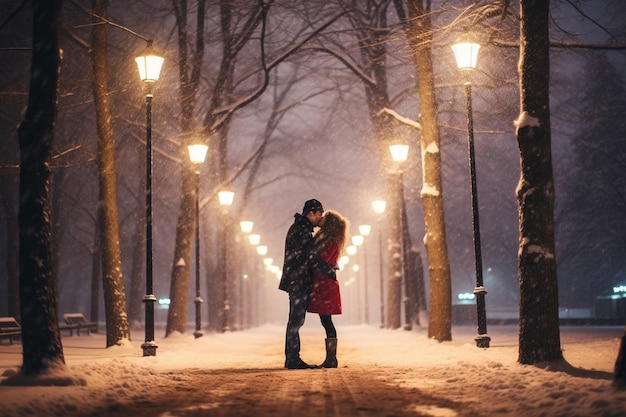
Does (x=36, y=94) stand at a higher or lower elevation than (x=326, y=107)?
lower

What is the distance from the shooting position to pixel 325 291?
1196 centimetres

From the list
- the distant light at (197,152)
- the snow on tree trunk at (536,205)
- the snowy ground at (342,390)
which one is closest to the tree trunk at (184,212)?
the distant light at (197,152)

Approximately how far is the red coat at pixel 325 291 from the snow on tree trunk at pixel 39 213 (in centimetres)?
354

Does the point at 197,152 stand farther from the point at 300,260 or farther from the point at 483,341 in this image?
the point at 300,260

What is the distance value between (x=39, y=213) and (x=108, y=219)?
25.0 feet

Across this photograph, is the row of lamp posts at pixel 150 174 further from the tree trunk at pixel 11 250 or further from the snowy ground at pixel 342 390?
the tree trunk at pixel 11 250

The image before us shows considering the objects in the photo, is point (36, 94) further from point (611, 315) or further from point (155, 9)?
point (611, 315)

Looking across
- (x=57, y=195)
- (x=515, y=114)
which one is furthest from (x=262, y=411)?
(x=57, y=195)

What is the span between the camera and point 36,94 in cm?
1028

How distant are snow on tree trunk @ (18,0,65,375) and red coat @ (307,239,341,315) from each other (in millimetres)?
3540

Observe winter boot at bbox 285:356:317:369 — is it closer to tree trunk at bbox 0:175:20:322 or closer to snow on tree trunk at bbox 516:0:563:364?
snow on tree trunk at bbox 516:0:563:364

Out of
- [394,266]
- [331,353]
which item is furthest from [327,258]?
[394,266]

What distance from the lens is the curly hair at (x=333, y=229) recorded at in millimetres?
11836

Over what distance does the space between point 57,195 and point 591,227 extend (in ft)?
89.8
